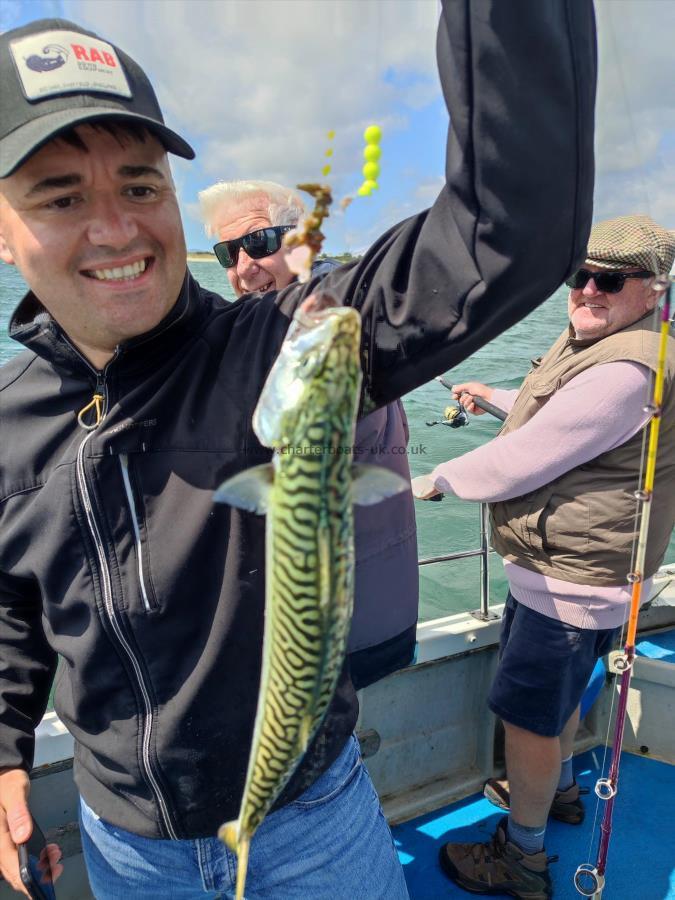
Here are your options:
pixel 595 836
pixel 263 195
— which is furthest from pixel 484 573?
pixel 263 195

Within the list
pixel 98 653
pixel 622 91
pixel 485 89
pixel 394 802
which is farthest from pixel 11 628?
pixel 394 802

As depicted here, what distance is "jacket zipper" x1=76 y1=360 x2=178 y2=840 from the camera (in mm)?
1889

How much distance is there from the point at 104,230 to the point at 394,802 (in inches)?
154

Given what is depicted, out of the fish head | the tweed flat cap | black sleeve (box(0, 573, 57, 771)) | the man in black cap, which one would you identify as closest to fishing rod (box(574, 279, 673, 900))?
the tweed flat cap

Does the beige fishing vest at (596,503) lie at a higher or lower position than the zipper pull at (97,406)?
lower

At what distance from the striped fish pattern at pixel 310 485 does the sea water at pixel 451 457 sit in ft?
5.90

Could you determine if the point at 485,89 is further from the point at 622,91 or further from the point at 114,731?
the point at 114,731

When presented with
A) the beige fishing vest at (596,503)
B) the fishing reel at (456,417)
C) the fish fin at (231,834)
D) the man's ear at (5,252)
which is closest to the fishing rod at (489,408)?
the fishing reel at (456,417)

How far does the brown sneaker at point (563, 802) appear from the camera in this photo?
4047mm

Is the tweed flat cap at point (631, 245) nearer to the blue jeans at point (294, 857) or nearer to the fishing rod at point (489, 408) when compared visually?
the fishing rod at point (489, 408)

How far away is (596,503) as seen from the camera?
3084 millimetres

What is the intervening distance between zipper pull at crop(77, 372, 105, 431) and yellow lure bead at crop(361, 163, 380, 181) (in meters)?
1.04

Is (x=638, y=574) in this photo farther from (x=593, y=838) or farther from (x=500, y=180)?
(x=593, y=838)

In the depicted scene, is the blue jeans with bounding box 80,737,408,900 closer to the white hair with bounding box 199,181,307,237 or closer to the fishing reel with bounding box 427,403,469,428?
the fishing reel with bounding box 427,403,469,428
